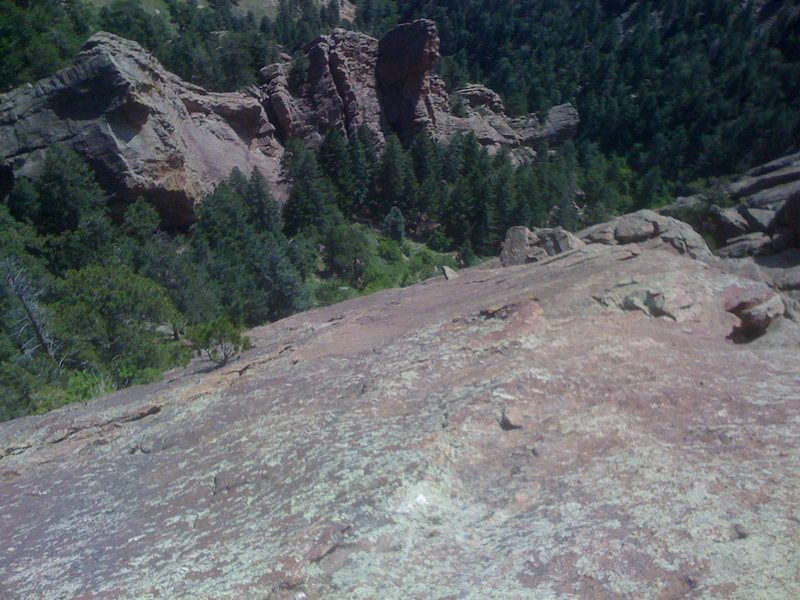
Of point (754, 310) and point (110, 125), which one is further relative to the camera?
point (110, 125)

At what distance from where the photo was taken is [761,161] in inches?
2436

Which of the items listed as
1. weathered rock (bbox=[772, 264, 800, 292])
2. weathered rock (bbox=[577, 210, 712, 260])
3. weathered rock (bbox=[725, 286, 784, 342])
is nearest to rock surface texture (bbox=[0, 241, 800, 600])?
weathered rock (bbox=[725, 286, 784, 342])

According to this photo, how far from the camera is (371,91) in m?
62.7

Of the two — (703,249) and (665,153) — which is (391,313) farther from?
(665,153)

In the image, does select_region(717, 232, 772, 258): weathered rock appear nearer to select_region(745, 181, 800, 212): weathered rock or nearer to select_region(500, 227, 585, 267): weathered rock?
select_region(745, 181, 800, 212): weathered rock

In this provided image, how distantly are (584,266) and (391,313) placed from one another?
308 cm

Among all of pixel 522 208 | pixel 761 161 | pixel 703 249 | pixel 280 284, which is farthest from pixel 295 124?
pixel 703 249

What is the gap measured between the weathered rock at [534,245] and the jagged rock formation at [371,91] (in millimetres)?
45262

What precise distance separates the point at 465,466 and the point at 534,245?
10571 millimetres

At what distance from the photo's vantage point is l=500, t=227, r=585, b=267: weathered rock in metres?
15.1

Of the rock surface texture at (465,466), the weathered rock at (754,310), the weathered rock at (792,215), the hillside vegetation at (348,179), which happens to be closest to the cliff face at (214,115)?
the hillside vegetation at (348,179)

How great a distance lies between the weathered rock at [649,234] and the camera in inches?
567

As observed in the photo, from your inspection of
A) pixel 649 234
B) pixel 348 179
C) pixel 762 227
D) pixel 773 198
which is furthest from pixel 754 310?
pixel 348 179

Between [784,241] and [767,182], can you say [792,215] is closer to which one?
[784,241]
